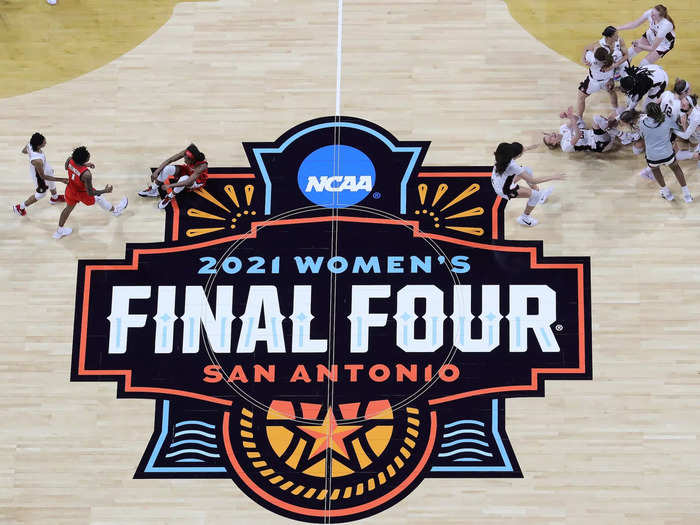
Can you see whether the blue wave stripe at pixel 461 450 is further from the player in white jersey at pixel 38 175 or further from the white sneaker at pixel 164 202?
the player in white jersey at pixel 38 175

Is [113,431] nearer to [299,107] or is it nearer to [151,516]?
[151,516]

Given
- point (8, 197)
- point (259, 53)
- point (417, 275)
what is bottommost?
point (417, 275)

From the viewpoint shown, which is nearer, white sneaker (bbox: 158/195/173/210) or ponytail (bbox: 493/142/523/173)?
ponytail (bbox: 493/142/523/173)

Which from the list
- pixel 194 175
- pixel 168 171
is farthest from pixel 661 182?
pixel 168 171

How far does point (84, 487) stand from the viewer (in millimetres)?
9531

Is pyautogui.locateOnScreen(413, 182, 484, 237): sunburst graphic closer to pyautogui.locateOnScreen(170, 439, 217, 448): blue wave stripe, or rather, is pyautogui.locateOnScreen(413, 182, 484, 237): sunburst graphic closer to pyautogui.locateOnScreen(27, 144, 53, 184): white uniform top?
pyautogui.locateOnScreen(170, 439, 217, 448): blue wave stripe

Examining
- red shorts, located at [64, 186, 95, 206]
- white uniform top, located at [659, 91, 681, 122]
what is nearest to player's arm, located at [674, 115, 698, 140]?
→ white uniform top, located at [659, 91, 681, 122]

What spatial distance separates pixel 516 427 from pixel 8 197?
6253 millimetres

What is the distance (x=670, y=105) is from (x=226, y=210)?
195 inches

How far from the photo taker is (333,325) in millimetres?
9977

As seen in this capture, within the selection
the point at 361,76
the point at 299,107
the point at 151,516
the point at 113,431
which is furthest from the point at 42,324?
the point at 361,76

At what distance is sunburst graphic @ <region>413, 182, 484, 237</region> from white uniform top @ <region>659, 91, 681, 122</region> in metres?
2.13

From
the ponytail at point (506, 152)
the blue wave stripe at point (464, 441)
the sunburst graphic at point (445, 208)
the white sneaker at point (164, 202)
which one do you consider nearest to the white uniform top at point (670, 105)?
the ponytail at point (506, 152)

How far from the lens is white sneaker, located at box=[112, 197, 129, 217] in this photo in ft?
34.3
